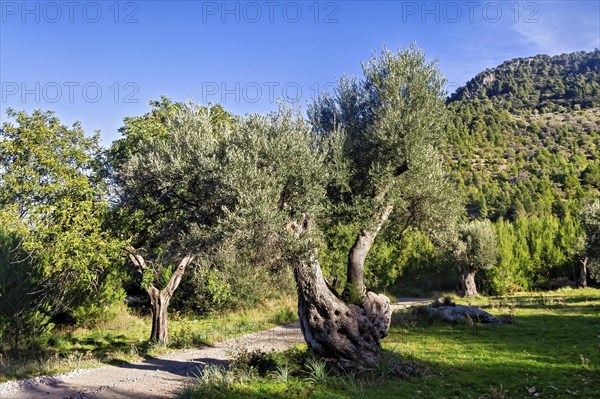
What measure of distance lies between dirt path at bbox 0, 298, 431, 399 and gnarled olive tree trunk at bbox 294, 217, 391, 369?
3.56 meters

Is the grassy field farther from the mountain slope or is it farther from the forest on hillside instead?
the mountain slope

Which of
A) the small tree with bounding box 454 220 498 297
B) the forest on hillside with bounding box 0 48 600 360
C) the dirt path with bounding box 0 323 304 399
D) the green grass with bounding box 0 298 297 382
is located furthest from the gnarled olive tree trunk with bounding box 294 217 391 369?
the small tree with bounding box 454 220 498 297

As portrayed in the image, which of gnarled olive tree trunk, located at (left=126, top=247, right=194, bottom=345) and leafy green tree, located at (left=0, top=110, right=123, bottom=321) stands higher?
leafy green tree, located at (left=0, top=110, right=123, bottom=321)

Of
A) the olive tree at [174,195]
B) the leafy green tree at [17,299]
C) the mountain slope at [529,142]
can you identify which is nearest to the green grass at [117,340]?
the leafy green tree at [17,299]

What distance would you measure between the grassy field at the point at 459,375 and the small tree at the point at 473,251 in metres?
28.7

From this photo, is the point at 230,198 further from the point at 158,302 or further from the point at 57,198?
the point at 57,198

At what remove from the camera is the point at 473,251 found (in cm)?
4891

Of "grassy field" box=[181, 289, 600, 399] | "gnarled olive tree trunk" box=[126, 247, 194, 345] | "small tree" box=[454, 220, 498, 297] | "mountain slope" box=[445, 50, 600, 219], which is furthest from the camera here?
"mountain slope" box=[445, 50, 600, 219]

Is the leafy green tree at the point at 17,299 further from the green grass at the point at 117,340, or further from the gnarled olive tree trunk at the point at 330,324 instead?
the gnarled olive tree trunk at the point at 330,324

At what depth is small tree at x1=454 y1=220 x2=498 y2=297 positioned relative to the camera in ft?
159

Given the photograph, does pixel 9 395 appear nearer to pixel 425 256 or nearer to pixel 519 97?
pixel 425 256

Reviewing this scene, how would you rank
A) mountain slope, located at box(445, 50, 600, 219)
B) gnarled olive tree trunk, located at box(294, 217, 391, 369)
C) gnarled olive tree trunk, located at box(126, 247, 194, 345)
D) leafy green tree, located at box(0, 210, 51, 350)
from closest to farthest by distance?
gnarled olive tree trunk, located at box(294, 217, 391, 369) → gnarled olive tree trunk, located at box(126, 247, 194, 345) → leafy green tree, located at box(0, 210, 51, 350) → mountain slope, located at box(445, 50, 600, 219)

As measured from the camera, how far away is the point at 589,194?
272 ft

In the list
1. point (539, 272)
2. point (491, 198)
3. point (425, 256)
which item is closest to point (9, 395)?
point (425, 256)
